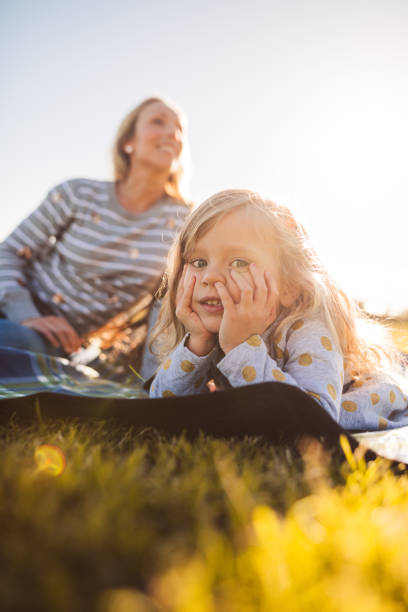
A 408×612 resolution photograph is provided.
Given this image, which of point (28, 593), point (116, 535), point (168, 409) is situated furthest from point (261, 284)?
point (28, 593)

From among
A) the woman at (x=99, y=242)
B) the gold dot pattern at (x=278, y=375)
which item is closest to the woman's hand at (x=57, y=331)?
the woman at (x=99, y=242)

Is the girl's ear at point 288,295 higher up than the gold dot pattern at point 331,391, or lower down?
higher up

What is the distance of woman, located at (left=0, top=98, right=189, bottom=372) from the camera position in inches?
118

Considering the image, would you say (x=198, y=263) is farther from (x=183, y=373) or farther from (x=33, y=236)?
(x=33, y=236)

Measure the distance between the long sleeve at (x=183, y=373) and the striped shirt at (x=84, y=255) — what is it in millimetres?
1327

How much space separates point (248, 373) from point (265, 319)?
31 cm

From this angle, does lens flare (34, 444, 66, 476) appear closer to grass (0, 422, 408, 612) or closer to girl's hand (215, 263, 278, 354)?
grass (0, 422, 408, 612)

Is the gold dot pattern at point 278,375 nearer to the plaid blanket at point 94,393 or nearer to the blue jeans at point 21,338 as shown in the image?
the plaid blanket at point 94,393

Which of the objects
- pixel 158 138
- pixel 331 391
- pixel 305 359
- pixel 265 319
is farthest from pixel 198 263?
pixel 158 138

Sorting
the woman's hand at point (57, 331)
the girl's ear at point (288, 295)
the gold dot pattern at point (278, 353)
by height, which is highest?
the girl's ear at point (288, 295)

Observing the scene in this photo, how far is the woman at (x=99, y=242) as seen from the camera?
9.84 ft

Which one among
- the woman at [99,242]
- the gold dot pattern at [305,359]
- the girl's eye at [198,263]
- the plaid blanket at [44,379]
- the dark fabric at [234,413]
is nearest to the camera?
the dark fabric at [234,413]

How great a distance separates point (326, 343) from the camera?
5.30ft

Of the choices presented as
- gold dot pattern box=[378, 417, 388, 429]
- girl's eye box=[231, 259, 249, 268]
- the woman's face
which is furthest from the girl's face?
the woman's face
